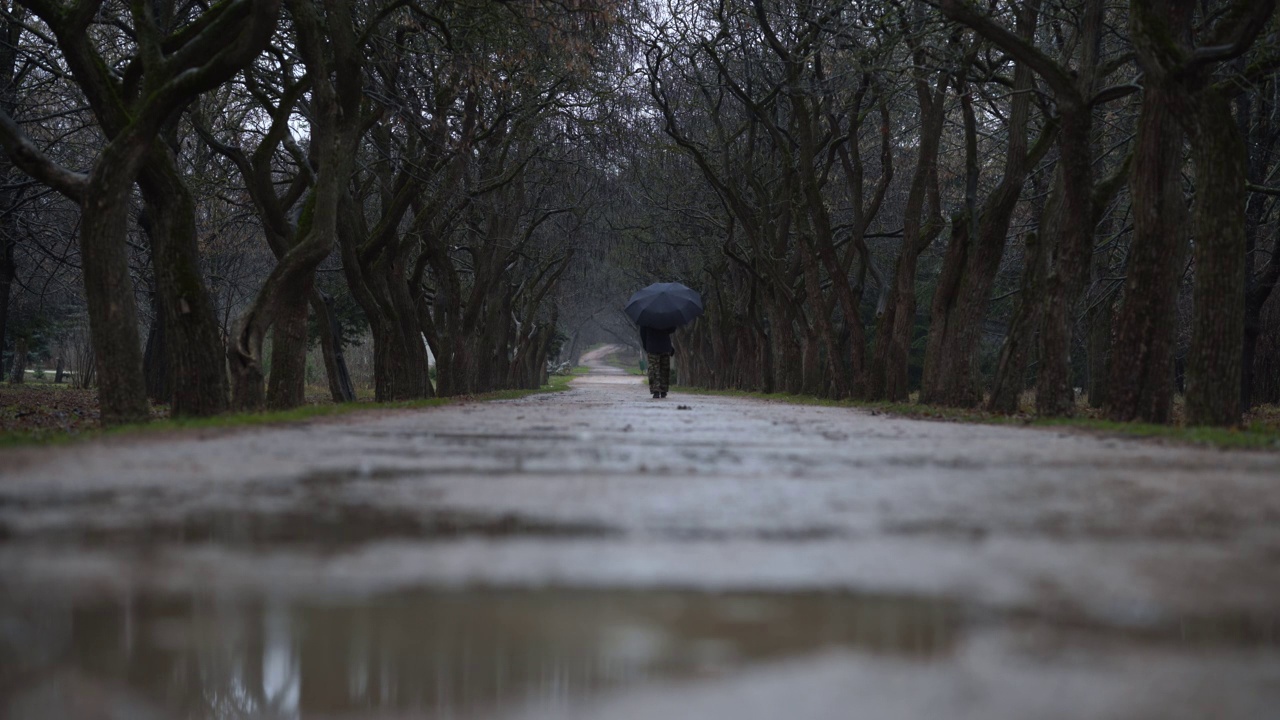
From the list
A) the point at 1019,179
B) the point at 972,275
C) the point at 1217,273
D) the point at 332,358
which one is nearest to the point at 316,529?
the point at 1217,273

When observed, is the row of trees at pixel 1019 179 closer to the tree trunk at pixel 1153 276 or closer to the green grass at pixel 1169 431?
the tree trunk at pixel 1153 276

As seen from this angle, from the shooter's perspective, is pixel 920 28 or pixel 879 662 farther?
pixel 920 28

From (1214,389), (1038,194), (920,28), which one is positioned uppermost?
(920,28)

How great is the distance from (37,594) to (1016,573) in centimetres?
251

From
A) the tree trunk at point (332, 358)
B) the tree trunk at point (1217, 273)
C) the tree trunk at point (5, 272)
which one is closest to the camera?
the tree trunk at point (1217, 273)

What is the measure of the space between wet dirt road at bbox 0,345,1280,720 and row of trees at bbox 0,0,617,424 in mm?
6649

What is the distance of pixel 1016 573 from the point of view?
9.78 ft

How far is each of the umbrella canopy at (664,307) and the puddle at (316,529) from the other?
1872cm

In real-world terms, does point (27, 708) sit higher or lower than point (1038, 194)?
lower

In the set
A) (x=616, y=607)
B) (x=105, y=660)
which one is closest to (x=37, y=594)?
(x=105, y=660)

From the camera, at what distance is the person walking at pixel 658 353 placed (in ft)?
78.1

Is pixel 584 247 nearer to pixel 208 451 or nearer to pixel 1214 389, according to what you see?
pixel 1214 389

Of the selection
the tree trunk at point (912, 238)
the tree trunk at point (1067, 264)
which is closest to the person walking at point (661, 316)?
the tree trunk at point (912, 238)

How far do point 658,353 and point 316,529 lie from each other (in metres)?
20.9
